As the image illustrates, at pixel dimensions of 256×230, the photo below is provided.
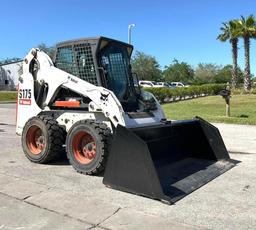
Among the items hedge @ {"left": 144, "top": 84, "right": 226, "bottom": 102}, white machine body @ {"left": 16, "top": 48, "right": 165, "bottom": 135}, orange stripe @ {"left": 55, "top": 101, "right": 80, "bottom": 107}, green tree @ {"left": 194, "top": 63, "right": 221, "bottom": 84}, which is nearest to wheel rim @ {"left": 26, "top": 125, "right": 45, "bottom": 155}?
white machine body @ {"left": 16, "top": 48, "right": 165, "bottom": 135}

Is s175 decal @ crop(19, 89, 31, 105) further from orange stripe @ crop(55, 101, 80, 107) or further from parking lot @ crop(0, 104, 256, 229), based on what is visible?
parking lot @ crop(0, 104, 256, 229)

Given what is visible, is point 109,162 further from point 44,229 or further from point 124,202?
point 44,229

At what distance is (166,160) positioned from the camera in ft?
23.3

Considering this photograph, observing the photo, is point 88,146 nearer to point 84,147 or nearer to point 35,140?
point 84,147

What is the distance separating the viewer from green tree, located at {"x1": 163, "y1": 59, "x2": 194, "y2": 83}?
9144 cm

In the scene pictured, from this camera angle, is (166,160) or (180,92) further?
(180,92)

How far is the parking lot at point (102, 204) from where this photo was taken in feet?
14.6

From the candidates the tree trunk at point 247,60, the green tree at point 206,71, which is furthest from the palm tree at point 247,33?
the green tree at point 206,71

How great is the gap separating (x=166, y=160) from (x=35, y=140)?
268cm

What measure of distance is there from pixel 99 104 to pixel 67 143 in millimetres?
908

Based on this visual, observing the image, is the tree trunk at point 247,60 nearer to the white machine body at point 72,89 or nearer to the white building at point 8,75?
the white machine body at point 72,89

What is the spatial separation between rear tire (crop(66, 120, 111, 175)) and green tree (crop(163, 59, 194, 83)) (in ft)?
276

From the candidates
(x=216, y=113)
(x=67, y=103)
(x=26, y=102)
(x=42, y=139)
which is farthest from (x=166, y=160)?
(x=216, y=113)

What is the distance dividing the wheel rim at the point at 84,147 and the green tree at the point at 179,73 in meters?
84.2
